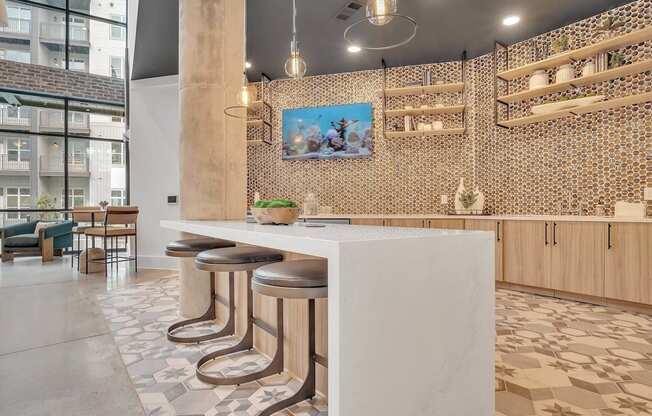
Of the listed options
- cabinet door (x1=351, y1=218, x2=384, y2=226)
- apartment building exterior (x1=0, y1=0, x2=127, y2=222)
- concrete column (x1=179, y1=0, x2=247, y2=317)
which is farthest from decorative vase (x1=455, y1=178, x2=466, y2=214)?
apartment building exterior (x1=0, y1=0, x2=127, y2=222)

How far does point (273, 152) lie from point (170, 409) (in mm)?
4947

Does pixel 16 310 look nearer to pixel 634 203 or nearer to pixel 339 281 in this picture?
pixel 339 281

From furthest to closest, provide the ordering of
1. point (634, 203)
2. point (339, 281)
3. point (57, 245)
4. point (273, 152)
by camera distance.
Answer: point (57, 245)
point (273, 152)
point (634, 203)
point (339, 281)

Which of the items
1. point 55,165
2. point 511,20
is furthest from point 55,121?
point 511,20

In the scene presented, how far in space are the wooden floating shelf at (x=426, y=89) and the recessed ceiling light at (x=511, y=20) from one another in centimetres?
101

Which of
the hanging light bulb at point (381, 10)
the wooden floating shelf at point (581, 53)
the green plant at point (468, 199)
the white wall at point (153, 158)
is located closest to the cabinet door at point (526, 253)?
the green plant at point (468, 199)

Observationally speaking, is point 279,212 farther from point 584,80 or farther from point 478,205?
point 584,80

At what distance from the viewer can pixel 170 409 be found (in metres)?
1.90

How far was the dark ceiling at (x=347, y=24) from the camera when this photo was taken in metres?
4.02

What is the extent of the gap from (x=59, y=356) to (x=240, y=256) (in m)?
1.59

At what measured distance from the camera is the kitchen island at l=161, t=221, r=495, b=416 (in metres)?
1.21

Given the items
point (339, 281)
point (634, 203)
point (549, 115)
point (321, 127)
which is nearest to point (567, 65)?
point (549, 115)

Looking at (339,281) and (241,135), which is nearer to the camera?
(339,281)

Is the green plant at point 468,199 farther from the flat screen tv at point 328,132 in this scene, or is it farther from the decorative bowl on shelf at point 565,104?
the flat screen tv at point 328,132
